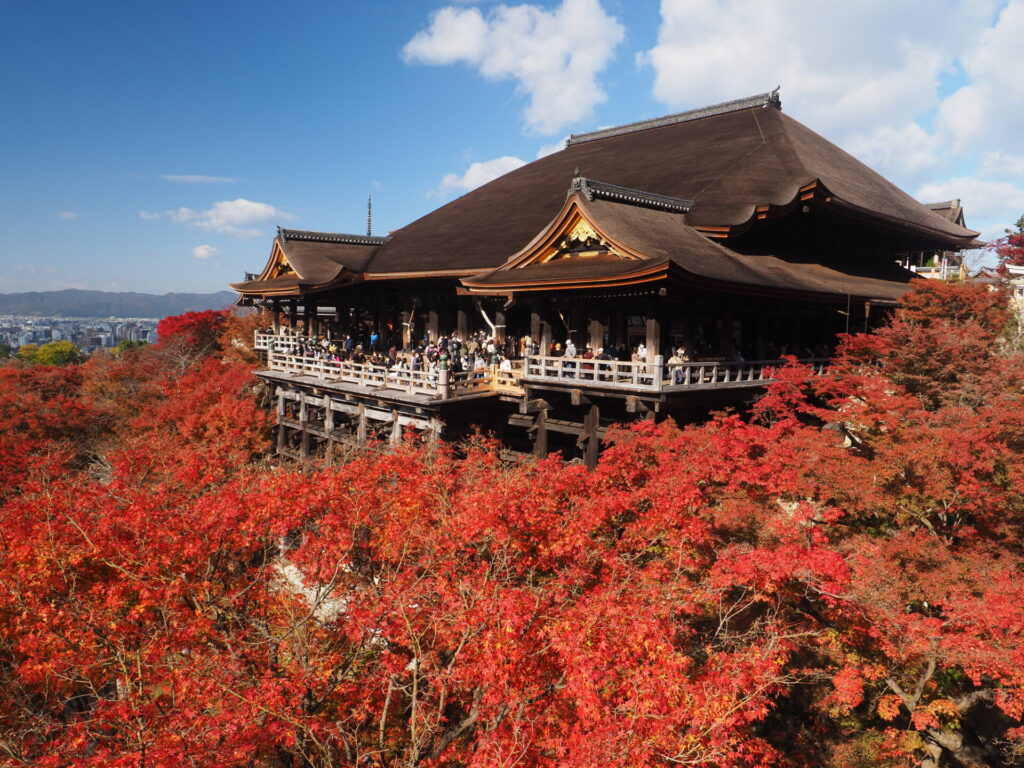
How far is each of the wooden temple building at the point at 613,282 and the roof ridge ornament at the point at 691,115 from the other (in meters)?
0.12

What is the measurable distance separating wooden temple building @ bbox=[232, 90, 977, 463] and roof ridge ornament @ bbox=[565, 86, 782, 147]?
0.40ft

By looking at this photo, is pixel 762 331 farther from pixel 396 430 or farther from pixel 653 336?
→ pixel 396 430

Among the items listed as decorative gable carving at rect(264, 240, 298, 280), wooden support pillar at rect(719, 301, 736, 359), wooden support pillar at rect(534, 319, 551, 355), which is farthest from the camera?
decorative gable carving at rect(264, 240, 298, 280)

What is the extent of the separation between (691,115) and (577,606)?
29838mm

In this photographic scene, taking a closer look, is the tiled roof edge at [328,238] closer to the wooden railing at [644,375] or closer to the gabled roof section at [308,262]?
the gabled roof section at [308,262]

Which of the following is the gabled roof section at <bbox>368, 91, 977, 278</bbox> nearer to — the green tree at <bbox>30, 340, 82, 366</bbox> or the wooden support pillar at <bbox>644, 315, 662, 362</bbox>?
the wooden support pillar at <bbox>644, 315, 662, 362</bbox>

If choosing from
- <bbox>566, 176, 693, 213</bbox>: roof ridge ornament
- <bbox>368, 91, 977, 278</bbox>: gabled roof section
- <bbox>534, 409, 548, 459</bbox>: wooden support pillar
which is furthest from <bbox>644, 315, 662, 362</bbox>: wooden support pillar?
<bbox>368, 91, 977, 278</bbox>: gabled roof section

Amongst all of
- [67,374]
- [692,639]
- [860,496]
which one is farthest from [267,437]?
[860,496]

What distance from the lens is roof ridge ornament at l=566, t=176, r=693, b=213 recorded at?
16844mm

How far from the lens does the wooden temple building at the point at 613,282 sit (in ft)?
53.1

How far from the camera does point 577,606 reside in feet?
29.3

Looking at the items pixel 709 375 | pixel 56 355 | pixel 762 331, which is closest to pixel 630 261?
pixel 709 375

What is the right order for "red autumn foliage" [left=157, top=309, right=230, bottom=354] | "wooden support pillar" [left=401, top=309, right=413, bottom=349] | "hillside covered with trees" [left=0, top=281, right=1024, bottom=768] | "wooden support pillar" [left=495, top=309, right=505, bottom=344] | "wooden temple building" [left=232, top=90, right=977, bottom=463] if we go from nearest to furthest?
1. "hillside covered with trees" [left=0, top=281, right=1024, bottom=768]
2. "wooden temple building" [left=232, top=90, right=977, bottom=463]
3. "wooden support pillar" [left=495, top=309, right=505, bottom=344]
4. "wooden support pillar" [left=401, top=309, right=413, bottom=349]
5. "red autumn foliage" [left=157, top=309, right=230, bottom=354]

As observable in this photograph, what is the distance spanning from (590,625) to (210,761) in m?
4.68
